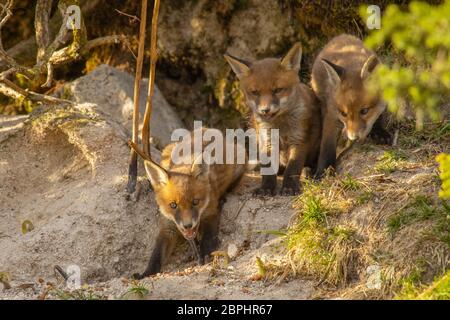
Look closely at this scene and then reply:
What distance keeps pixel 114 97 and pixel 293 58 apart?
1.99 meters

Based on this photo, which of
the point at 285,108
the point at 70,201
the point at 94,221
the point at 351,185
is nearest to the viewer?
the point at 351,185

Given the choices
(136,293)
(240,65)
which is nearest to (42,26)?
(240,65)

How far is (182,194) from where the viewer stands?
17.1ft

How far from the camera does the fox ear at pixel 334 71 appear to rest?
221 inches

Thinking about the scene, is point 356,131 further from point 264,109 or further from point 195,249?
point 195,249

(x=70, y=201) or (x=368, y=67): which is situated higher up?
(x=368, y=67)

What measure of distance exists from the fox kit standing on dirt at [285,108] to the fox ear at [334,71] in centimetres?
34

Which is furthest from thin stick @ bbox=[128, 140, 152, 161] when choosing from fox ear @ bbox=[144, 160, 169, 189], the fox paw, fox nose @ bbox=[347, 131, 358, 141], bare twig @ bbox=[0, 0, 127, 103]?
fox nose @ bbox=[347, 131, 358, 141]

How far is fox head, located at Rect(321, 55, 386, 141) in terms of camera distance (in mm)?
5523

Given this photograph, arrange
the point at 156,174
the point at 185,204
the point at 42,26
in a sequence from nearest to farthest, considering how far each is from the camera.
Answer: the point at 185,204
the point at 156,174
the point at 42,26

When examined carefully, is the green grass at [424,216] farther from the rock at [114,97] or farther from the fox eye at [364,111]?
the rock at [114,97]

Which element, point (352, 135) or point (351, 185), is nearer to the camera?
point (351, 185)

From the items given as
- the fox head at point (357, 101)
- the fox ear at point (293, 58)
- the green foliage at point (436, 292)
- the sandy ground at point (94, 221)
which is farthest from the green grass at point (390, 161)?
the green foliage at point (436, 292)

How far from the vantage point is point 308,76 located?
7.17 metres
